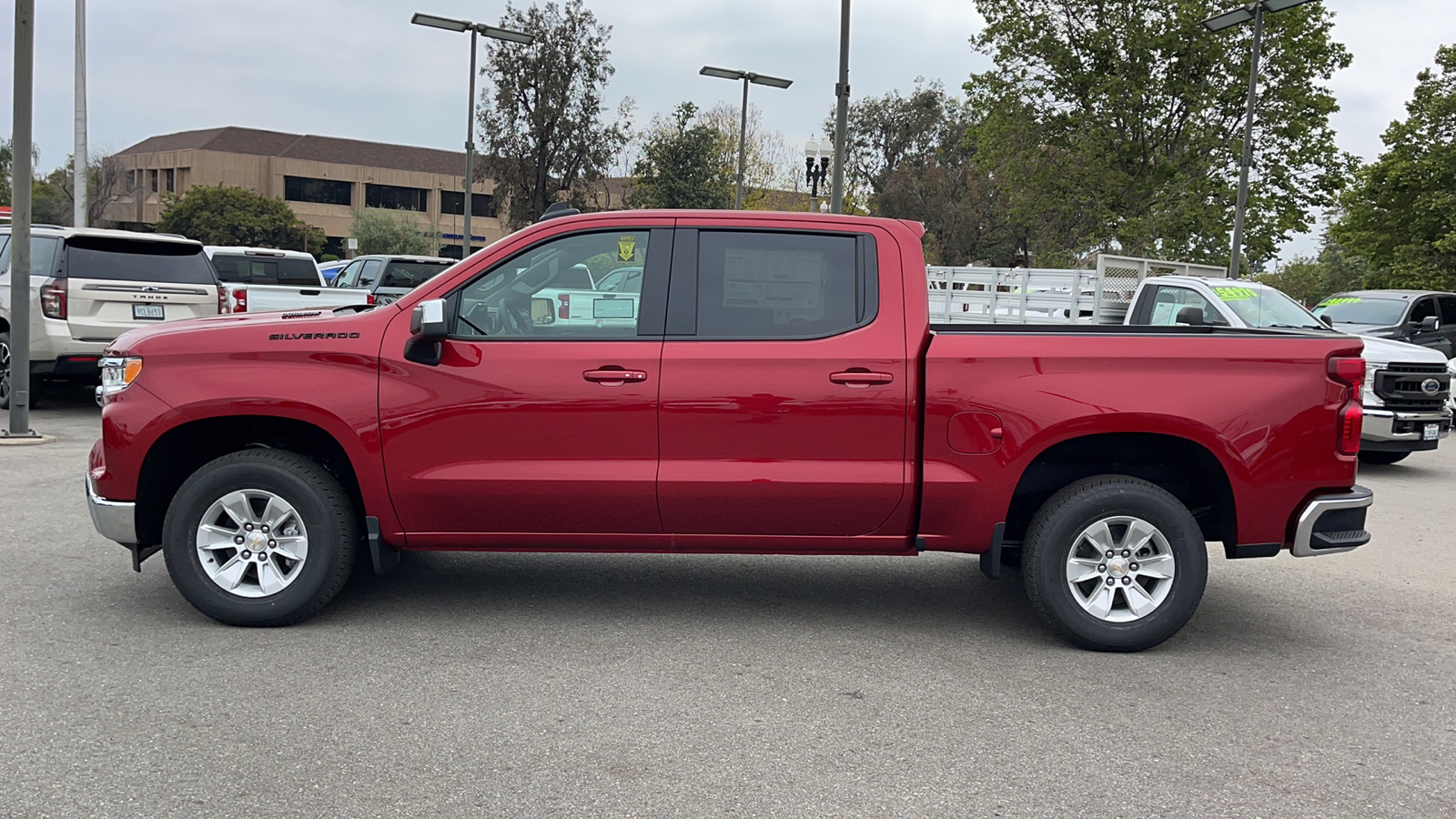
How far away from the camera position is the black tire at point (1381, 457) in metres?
12.2

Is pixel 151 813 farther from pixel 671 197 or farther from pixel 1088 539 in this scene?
pixel 671 197

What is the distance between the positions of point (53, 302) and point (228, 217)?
210 feet

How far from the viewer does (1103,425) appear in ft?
17.3

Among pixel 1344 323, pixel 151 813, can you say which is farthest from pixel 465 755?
pixel 1344 323

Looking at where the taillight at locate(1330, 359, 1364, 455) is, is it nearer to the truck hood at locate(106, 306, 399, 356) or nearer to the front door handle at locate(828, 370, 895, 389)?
the front door handle at locate(828, 370, 895, 389)

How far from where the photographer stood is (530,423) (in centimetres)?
529

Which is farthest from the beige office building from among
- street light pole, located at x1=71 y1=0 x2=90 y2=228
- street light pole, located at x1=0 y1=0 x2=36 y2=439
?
street light pole, located at x1=0 y1=0 x2=36 y2=439

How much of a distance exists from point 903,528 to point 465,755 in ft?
7.40

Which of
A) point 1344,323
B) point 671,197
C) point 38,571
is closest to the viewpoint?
point 38,571

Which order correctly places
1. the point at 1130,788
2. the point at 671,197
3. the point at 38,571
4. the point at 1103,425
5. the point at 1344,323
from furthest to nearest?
the point at 671,197
the point at 1344,323
the point at 38,571
the point at 1103,425
the point at 1130,788

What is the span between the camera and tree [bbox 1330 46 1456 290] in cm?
3872

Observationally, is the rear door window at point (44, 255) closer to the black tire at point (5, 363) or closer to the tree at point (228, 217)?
the black tire at point (5, 363)

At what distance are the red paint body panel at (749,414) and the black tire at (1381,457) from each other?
7.71 m

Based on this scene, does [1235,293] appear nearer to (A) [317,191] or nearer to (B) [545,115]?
(B) [545,115]
